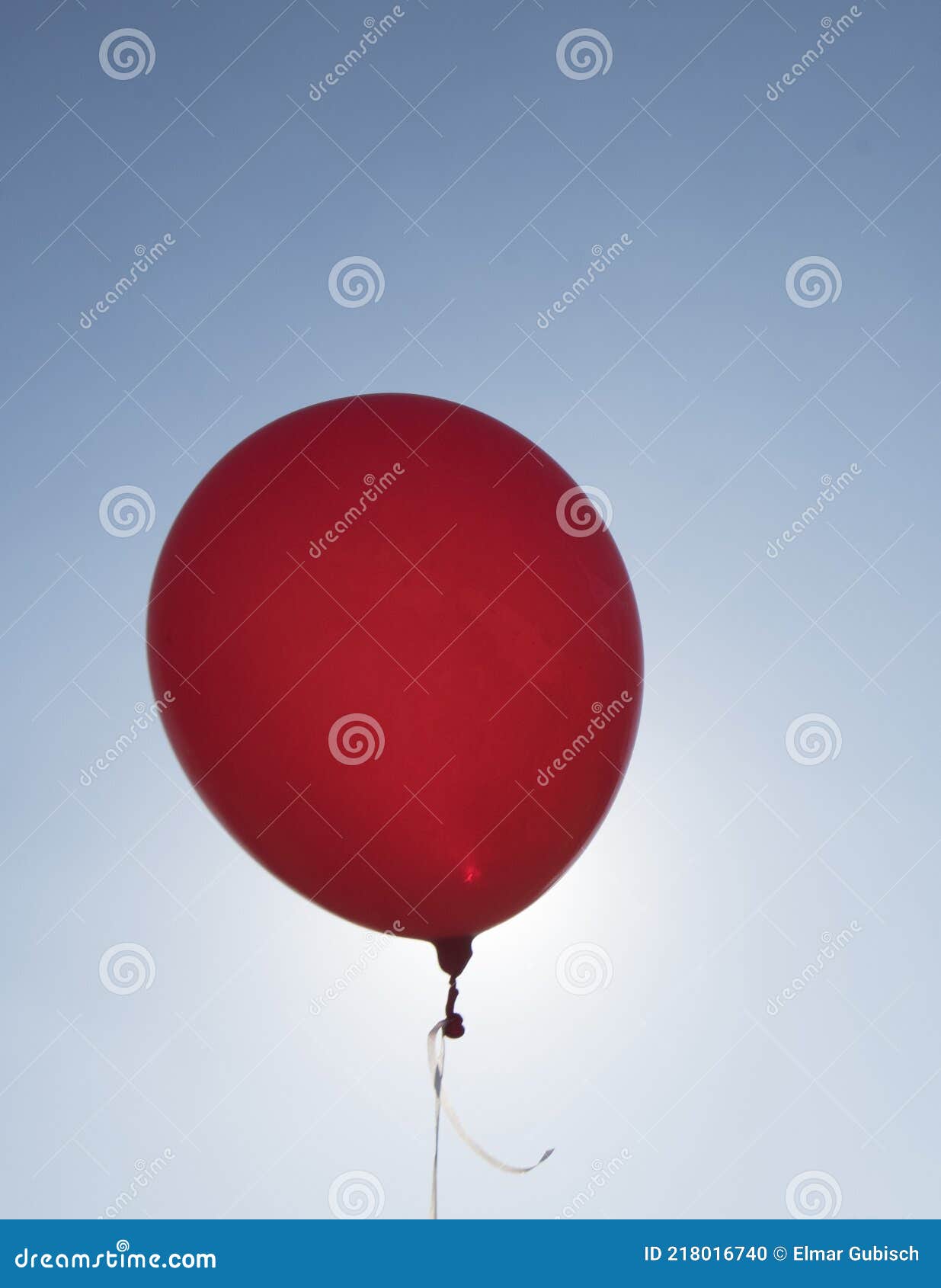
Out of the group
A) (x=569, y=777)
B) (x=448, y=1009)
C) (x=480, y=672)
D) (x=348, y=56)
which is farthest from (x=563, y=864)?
(x=348, y=56)

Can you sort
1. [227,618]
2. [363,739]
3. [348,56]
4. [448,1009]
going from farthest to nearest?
[348,56] < [448,1009] < [227,618] < [363,739]

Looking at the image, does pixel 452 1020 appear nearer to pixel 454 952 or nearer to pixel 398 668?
pixel 454 952

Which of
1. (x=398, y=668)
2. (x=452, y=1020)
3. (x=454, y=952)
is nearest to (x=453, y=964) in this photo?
(x=454, y=952)

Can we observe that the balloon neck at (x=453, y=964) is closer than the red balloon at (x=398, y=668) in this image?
No

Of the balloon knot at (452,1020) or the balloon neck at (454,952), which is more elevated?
the balloon neck at (454,952)

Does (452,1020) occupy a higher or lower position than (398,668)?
lower

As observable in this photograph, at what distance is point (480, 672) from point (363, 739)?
308mm

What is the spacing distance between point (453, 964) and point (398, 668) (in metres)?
0.86

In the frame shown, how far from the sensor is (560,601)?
8.23 feet

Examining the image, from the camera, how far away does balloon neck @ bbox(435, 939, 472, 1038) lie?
2.63 m

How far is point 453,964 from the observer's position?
8.66 feet

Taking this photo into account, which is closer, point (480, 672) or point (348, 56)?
point (480, 672)

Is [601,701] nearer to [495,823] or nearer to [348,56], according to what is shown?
[495,823]

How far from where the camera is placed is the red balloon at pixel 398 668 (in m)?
2.33
